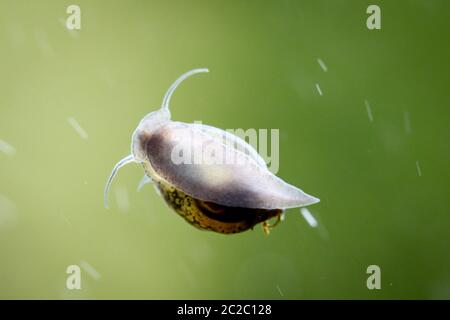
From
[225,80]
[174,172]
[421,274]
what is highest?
[225,80]

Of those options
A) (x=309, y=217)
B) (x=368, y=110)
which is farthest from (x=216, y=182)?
(x=368, y=110)

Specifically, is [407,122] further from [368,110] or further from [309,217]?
[309,217]

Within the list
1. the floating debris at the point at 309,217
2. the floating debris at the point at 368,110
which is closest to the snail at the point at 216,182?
the floating debris at the point at 309,217

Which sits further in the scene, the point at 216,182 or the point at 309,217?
the point at 309,217

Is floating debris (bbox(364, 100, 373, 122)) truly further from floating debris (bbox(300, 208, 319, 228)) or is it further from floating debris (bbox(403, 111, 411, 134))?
floating debris (bbox(300, 208, 319, 228))

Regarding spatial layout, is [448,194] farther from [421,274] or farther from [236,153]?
[236,153]

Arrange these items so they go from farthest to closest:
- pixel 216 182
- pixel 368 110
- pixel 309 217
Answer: pixel 368 110
pixel 309 217
pixel 216 182

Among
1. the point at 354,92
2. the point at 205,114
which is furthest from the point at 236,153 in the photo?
the point at 354,92
